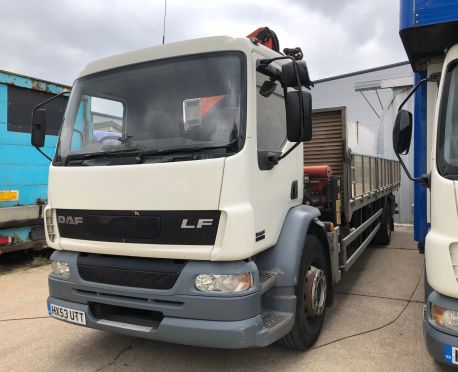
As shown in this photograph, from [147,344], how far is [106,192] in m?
1.53

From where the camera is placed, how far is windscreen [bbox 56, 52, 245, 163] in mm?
2805

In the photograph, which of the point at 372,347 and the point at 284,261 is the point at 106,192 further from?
the point at 372,347

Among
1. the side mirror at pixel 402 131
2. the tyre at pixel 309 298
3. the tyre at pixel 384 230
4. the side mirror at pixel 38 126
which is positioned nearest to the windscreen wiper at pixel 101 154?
the side mirror at pixel 38 126

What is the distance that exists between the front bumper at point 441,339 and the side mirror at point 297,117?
132 cm

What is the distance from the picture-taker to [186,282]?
8.74 feet

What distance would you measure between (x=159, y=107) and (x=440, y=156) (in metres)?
1.93

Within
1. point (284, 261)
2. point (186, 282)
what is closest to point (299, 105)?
point (284, 261)

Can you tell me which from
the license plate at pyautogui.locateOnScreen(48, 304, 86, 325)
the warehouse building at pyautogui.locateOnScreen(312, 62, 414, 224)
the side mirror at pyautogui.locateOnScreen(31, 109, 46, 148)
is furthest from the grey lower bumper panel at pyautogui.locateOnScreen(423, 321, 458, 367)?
the warehouse building at pyautogui.locateOnScreen(312, 62, 414, 224)

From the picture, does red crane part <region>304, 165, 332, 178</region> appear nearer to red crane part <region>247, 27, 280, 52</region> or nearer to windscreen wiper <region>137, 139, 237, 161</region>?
red crane part <region>247, 27, 280, 52</region>

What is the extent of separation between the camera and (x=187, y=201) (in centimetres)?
271

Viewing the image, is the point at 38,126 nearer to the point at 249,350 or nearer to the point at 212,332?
the point at 212,332

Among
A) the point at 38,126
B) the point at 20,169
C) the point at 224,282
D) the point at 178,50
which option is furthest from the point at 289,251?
the point at 20,169

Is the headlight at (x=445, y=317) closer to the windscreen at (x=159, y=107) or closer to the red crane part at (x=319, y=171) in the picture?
the windscreen at (x=159, y=107)

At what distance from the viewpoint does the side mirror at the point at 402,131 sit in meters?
2.86
